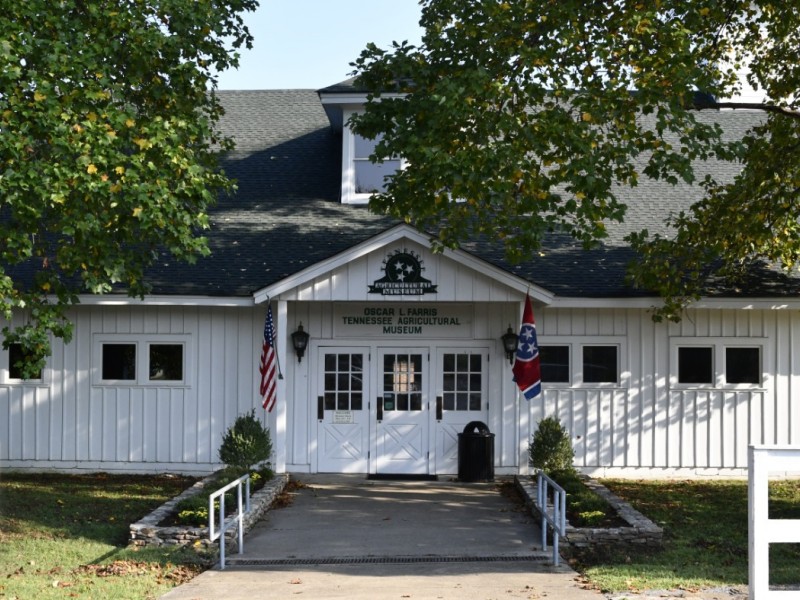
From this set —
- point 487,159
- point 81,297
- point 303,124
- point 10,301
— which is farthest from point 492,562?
point 303,124

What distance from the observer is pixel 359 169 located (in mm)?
20422

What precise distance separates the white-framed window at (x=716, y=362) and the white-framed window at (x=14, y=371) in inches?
435

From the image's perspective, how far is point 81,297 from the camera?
17.9 meters

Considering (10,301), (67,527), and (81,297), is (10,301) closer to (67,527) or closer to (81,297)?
(67,527)

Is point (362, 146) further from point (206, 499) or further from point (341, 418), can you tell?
point (206, 499)

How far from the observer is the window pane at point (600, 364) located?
1852 cm

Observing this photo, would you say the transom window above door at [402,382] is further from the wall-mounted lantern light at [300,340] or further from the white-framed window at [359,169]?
the white-framed window at [359,169]

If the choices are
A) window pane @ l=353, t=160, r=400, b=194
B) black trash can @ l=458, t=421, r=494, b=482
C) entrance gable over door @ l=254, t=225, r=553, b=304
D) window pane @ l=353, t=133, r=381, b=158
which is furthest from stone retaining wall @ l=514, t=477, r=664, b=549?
window pane @ l=353, t=133, r=381, b=158

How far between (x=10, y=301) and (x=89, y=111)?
243 cm

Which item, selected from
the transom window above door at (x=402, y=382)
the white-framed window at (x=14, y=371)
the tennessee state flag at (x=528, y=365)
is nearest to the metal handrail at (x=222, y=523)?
the tennessee state flag at (x=528, y=365)

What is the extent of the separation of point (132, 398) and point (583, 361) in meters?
7.93

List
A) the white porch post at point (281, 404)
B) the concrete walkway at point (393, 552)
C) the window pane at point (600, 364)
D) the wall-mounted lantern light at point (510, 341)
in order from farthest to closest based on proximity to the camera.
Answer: the window pane at point (600, 364), the wall-mounted lantern light at point (510, 341), the white porch post at point (281, 404), the concrete walkway at point (393, 552)

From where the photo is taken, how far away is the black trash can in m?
17.6

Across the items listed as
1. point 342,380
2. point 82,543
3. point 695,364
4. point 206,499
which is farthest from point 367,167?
point 82,543
